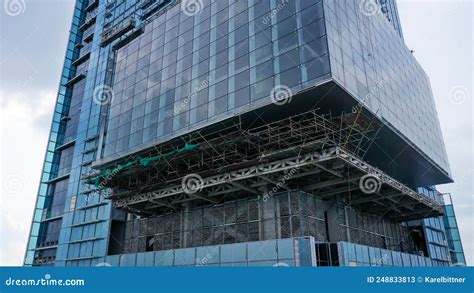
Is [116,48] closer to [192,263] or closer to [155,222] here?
[155,222]

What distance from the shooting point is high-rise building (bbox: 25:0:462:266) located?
25672 mm

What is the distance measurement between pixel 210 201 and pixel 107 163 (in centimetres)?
1158

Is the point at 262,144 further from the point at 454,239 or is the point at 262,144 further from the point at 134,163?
the point at 454,239

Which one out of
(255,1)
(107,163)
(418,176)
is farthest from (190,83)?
(418,176)

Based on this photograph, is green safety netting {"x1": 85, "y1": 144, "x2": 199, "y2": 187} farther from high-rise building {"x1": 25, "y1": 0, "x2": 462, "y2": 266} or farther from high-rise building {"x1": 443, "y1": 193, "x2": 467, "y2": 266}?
high-rise building {"x1": 443, "y1": 193, "x2": 467, "y2": 266}

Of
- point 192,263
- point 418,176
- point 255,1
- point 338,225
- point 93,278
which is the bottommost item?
point 93,278

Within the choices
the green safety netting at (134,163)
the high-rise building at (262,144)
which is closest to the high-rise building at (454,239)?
the high-rise building at (262,144)

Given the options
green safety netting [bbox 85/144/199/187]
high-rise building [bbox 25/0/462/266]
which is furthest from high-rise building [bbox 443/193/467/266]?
green safety netting [bbox 85/144/199/187]

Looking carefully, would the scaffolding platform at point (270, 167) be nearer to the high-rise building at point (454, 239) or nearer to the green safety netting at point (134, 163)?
the green safety netting at point (134, 163)

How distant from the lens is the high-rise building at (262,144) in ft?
84.2

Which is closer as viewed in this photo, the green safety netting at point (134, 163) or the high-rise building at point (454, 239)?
the green safety netting at point (134, 163)

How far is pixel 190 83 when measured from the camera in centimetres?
3231

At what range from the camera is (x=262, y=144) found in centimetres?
2753

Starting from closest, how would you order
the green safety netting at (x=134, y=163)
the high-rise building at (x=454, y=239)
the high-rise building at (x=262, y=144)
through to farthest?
the high-rise building at (x=262, y=144)
the green safety netting at (x=134, y=163)
the high-rise building at (x=454, y=239)
